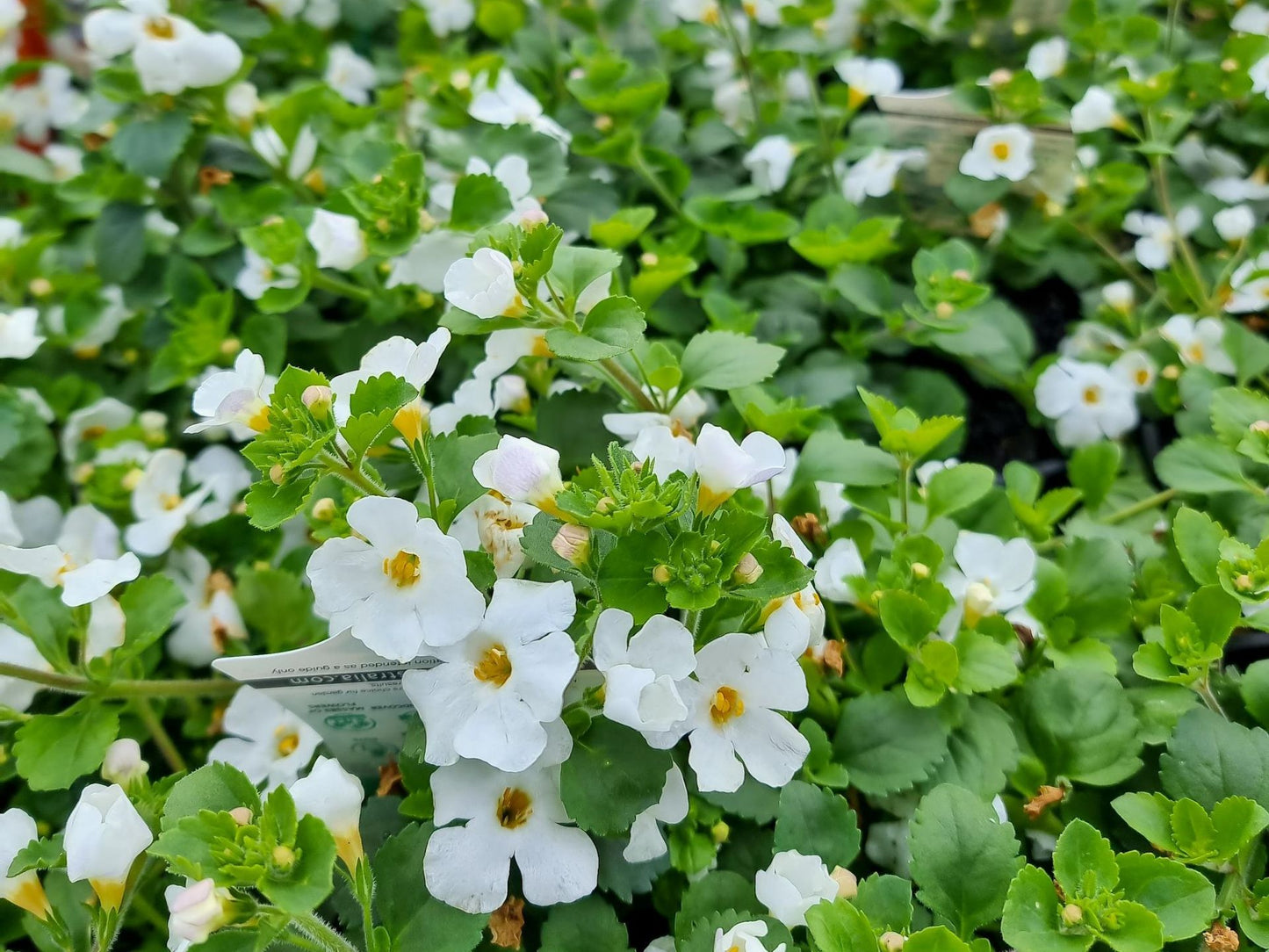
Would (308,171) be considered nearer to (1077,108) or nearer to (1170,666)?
(1077,108)

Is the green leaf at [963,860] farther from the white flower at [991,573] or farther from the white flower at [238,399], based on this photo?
the white flower at [238,399]

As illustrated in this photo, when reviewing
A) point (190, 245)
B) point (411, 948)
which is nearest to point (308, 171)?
point (190, 245)

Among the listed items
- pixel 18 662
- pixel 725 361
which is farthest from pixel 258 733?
pixel 725 361

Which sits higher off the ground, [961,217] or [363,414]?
[363,414]

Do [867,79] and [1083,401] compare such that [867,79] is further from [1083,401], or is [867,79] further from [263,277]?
[263,277]

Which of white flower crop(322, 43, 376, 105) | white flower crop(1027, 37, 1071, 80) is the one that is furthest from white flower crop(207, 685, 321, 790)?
white flower crop(1027, 37, 1071, 80)

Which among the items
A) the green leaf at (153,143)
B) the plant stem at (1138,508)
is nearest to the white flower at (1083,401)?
the plant stem at (1138,508)

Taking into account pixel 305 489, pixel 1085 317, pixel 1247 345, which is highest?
pixel 305 489

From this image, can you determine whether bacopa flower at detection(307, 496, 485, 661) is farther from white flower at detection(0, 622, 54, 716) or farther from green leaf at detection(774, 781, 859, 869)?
white flower at detection(0, 622, 54, 716)
